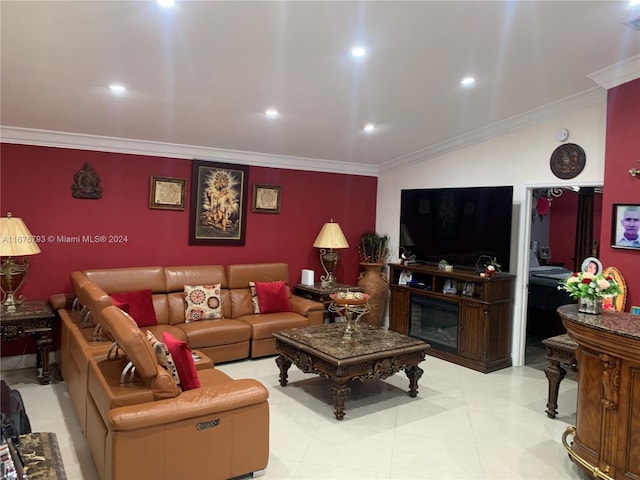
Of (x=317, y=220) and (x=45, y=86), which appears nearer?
(x=45, y=86)

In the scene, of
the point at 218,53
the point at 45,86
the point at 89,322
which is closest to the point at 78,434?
the point at 89,322

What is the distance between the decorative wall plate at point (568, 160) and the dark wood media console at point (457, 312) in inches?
47.7

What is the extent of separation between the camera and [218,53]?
3289 mm

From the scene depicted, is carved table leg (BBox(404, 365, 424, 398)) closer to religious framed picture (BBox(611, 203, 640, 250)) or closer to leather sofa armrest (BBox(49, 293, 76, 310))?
religious framed picture (BBox(611, 203, 640, 250))

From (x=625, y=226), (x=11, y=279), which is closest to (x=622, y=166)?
(x=625, y=226)

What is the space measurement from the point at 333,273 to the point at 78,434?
387 centimetres

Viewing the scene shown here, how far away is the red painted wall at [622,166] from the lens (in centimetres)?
383

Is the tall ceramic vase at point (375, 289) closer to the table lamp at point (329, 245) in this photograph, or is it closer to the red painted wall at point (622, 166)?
the table lamp at point (329, 245)

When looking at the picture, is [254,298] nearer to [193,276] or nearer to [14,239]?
[193,276]

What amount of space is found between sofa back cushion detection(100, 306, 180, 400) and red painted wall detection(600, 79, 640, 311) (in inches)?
143

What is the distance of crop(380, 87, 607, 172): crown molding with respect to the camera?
4.42 m

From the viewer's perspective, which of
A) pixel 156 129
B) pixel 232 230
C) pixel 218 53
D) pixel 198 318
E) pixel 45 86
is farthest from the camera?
pixel 232 230

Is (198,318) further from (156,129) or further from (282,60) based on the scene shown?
(282,60)

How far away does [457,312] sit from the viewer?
5.35 m
